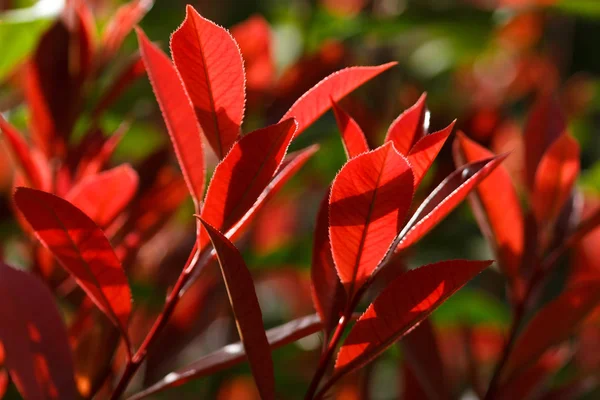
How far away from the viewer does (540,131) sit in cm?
68

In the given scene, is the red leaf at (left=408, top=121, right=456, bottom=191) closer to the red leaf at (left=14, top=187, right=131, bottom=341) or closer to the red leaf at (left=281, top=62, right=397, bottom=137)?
the red leaf at (left=281, top=62, right=397, bottom=137)

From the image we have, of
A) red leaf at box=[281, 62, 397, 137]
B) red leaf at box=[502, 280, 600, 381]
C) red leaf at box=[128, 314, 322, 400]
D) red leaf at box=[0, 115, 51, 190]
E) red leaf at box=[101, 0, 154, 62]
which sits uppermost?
red leaf at box=[281, 62, 397, 137]

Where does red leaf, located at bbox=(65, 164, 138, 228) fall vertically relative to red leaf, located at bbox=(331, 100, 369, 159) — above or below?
below

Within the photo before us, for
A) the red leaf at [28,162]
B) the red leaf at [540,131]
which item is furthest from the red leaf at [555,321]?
the red leaf at [28,162]

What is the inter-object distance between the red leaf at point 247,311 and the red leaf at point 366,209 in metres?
0.06

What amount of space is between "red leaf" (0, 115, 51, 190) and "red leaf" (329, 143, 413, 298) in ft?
1.00

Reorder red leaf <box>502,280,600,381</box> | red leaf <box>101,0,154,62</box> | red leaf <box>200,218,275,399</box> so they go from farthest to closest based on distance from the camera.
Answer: red leaf <box>101,0,154,62</box>
red leaf <box>502,280,600,381</box>
red leaf <box>200,218,275,399</box>

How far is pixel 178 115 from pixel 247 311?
0.49 feet

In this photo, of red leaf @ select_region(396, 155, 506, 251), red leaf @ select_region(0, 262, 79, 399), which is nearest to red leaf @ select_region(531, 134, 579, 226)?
red leaf @ select_region(396, 155, 506, 251)

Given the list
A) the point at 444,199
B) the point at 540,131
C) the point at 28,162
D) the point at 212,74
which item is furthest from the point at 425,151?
the point at 28,162

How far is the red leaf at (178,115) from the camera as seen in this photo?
497 mm

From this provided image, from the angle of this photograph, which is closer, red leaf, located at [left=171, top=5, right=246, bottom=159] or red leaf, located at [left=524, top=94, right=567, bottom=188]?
red leaf, located at [left=171, top=5, right=246, bottom=159]

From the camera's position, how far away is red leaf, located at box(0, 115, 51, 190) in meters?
0.61

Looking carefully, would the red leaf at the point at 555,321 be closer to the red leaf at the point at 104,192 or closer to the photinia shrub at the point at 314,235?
the photinia shrub at the point at 314,235
